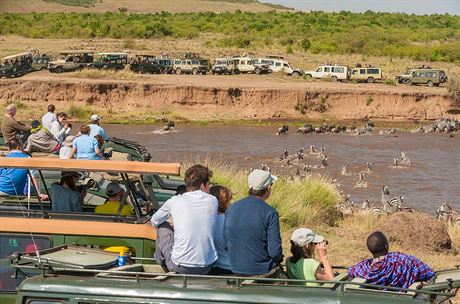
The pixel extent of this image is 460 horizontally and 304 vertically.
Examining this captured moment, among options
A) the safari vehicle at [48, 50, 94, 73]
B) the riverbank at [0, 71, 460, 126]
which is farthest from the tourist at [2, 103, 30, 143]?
the safari vehicle at [48, 50, 94, 73]

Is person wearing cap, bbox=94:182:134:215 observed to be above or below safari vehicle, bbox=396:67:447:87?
above

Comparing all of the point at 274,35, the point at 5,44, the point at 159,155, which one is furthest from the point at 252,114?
the point at 274,35

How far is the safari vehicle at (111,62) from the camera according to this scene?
54.6 meters

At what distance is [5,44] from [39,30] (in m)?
8.68

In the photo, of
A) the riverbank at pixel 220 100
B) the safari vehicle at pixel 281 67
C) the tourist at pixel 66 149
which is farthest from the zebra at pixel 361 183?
the safari vehicle at pixel 281 67

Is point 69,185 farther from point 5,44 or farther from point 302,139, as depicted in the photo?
point 5,44

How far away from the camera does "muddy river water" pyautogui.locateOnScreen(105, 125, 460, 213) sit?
98.9 feet

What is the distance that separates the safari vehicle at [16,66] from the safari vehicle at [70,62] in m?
1.19

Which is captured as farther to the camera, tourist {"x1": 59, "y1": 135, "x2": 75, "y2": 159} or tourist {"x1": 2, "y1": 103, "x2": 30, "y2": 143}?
tourist {"x1": 2, "y1": 103, "x2": 30, "y2": 143}

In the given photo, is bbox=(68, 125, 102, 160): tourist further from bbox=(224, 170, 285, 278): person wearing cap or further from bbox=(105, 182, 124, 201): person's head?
bbox=(224, 170, 285, 278): person wearing cap

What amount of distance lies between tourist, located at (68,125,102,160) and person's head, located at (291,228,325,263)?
7558mm

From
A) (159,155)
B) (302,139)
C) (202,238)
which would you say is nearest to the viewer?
(202,238)

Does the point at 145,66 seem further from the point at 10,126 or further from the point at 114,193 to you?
the point at 114,193

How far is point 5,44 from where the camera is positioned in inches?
2712
